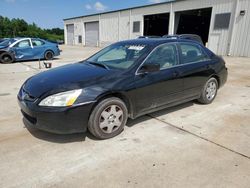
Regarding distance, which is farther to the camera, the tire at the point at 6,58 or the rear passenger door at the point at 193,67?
the tire at the point at 6,58

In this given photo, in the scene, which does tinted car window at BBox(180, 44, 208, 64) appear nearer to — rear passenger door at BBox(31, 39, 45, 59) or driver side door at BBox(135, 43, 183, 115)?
driver side door at BBox(135, 43, 183, 115)

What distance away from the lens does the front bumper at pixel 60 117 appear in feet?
9.14

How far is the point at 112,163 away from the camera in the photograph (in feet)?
8.68

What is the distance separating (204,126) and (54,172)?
8.32 ft

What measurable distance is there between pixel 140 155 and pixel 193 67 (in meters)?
2.27

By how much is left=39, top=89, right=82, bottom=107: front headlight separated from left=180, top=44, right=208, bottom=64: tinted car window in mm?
2276

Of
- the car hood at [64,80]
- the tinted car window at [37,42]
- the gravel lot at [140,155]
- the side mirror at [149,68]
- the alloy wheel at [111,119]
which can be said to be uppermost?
the tinted car window at [37,42]

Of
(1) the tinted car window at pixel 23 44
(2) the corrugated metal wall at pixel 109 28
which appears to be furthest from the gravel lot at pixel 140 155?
(2) the corrugated metal wall at pixel 109 28

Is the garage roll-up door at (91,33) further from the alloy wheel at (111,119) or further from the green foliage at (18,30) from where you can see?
the alloy wheel at (111,119)

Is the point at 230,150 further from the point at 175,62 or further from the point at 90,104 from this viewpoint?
the point at 90,104

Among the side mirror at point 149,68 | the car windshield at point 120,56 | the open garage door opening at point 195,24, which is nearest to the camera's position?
the side mirror at point 149,68

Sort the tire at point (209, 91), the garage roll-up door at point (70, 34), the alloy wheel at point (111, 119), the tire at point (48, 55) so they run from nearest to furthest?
the alloy wheel at point (111, 119) → the tire at point (209, 91) → the tire at point (48, 55) → the garage roll-up door at point (70, 34)

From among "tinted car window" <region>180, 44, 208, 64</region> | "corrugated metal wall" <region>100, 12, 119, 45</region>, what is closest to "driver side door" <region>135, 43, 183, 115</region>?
"tinted car window" <region>180, 44, 208, 64</region>

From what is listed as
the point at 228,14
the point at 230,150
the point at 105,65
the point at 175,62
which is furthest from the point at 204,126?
the point at 228,14
